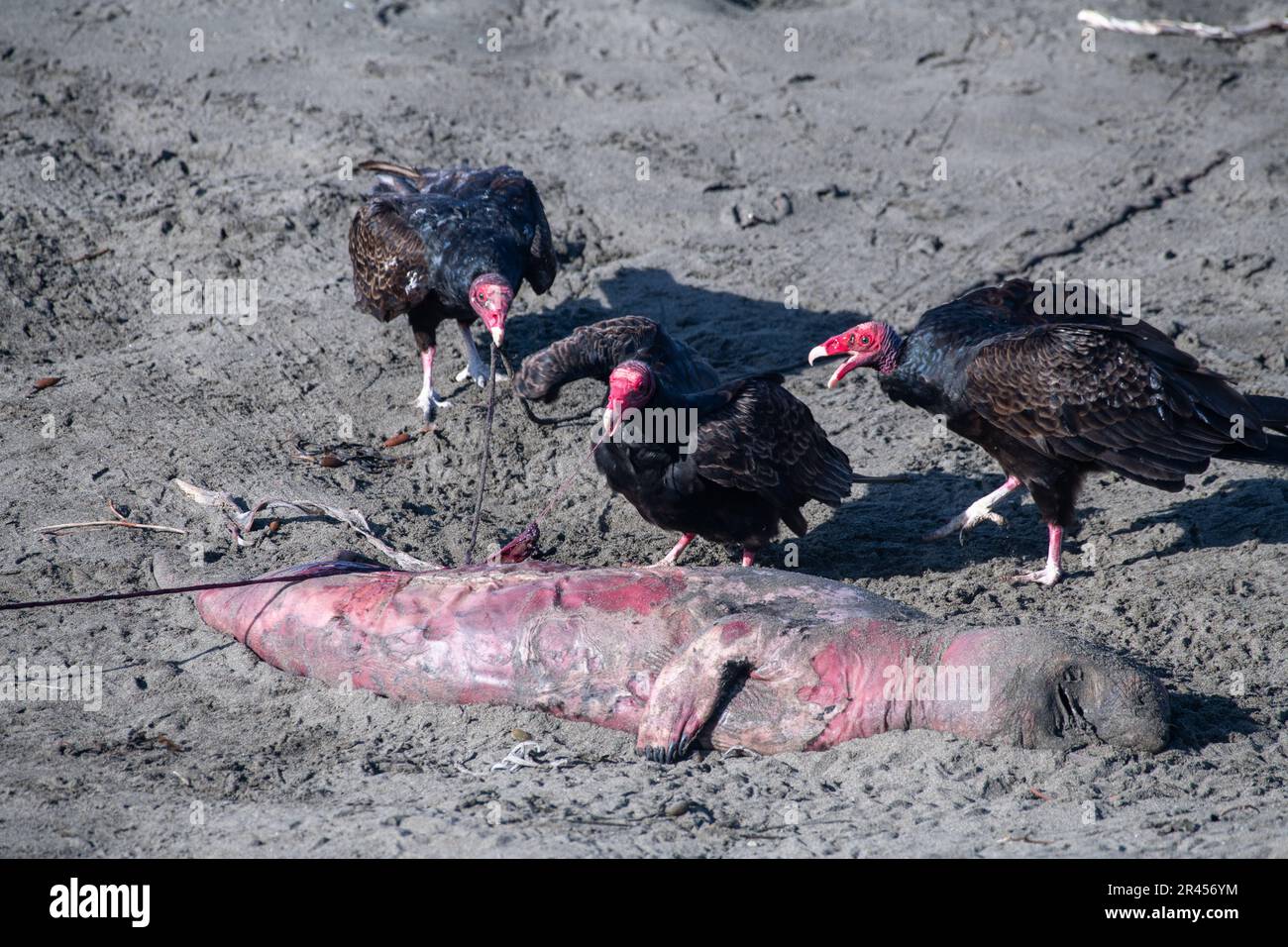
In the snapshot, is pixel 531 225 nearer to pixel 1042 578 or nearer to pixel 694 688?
pixel 1042 578

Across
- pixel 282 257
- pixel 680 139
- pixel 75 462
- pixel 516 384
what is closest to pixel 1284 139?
pixel 680 139

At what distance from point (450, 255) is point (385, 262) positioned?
0.39 m

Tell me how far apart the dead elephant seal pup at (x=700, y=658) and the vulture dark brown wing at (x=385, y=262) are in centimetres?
238

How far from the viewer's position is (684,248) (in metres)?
8.08

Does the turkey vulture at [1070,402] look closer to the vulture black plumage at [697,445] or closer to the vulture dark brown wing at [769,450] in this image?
the vulture dark brown wing at [769,450]

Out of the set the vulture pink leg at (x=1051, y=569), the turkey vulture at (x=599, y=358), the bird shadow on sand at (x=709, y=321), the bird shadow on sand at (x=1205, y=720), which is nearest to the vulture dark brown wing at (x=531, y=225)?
the bird shadow on sand at (x=709, y=321)

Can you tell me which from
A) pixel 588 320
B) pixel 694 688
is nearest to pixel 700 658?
pixel 694 688

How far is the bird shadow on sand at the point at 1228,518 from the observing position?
19.2 feet

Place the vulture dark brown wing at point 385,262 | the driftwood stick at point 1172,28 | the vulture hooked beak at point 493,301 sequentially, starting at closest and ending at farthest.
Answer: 1. the vulture hooked beak at point 493,301
2. the vulture dark brown wing at point 385,262
3. the driftwood stick at point 1172,28

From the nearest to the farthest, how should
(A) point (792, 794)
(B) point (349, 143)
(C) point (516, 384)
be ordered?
(A) point (792, 794), (C) point (516, 384), (B) point (349, 143)

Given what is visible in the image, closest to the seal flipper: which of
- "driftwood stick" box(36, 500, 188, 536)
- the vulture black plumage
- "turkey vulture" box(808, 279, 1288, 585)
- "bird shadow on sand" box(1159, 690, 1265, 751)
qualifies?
the vulture black plumage

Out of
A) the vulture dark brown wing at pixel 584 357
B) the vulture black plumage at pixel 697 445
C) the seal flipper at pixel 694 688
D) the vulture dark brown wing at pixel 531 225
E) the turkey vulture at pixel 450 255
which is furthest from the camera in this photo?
the vulture dark brown wing at pixel 531 225

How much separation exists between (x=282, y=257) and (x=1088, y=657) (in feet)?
17.6

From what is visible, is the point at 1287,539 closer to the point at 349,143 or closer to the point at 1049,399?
the point at 1049,399
